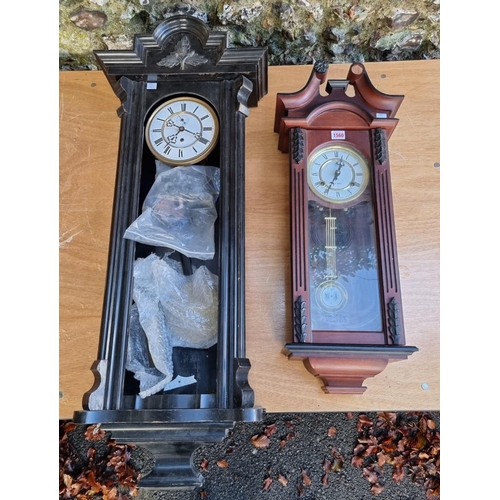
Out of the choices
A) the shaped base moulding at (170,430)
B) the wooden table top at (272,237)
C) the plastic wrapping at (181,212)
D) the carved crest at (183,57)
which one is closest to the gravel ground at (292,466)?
the wooden table top at (272,237)

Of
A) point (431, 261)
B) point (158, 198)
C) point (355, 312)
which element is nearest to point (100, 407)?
point (158, 198)

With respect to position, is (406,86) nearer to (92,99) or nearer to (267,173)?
(267,173)

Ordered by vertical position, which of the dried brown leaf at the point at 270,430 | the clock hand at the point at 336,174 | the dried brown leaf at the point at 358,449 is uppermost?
the clock hand at the point at 336,174

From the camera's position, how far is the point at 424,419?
5.88ft

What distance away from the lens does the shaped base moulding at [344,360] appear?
1168 mm

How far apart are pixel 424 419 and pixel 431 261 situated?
0.78m

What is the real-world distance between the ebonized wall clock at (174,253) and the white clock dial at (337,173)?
0.76ft

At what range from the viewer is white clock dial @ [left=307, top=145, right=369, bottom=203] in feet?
4.30

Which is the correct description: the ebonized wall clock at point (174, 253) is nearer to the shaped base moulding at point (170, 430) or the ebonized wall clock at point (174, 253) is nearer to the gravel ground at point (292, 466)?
the shaped base moulding at point (170, 430)

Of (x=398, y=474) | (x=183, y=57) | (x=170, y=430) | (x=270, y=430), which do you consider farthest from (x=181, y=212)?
(x=398, y=474)

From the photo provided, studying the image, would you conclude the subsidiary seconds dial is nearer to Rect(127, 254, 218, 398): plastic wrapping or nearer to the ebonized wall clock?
the ebonized wall clock

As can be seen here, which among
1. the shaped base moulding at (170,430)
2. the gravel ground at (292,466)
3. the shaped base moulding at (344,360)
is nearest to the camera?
the shaped base moulding at (170,430)

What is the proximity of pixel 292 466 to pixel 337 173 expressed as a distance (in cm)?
113

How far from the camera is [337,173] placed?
1322 millimetres
